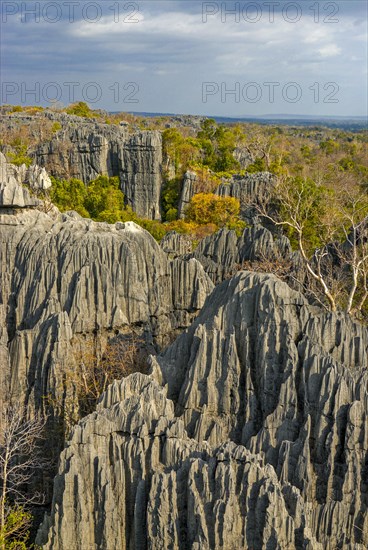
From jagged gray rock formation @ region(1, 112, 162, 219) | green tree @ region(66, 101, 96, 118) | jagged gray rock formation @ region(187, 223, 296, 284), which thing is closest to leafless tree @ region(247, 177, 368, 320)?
jagged gray rock formation @ region(187, 223, 296, 284)

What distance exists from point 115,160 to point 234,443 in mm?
36753

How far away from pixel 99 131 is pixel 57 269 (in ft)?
105

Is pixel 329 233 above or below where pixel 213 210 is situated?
below

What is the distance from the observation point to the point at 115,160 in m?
46.9

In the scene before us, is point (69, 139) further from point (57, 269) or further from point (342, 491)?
point (342, 491)

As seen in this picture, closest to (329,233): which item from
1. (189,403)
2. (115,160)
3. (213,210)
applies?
(189,403)

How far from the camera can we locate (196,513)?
A: 1130 cm

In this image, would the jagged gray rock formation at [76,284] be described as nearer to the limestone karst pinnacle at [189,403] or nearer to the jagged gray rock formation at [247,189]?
the limestone karst pinnacle at [189,403]

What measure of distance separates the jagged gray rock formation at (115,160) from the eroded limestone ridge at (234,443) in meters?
30.2

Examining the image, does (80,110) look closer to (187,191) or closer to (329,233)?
(187,191)

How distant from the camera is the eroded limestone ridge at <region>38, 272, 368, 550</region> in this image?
11.3 metres

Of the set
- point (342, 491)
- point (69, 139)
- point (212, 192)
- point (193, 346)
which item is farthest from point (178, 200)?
point (342, 491)

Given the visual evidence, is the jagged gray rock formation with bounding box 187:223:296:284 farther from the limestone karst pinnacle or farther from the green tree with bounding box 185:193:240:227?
the green tree with bounding box 185:193:240:227

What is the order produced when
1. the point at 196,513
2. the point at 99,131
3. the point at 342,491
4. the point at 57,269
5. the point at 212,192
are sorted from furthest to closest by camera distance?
the point at 99,131, the point at 212,192, the point at 57,269, the point at 342,491, the point at 196,513
